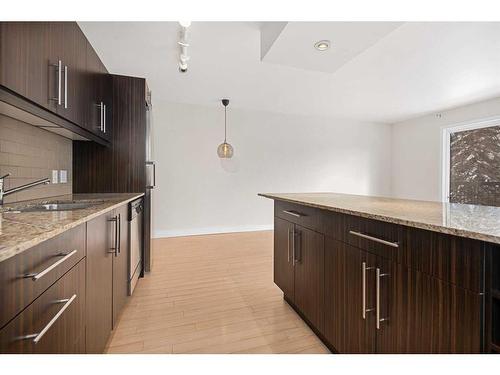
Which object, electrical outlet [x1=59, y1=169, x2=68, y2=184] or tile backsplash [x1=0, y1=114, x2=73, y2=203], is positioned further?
electrical outlet [x1=59, y1=169, x2=68, y2=184]

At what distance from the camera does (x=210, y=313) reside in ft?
6.64

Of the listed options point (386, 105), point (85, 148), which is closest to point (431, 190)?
point (386, 105)

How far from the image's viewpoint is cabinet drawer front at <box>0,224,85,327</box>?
25.5 inches

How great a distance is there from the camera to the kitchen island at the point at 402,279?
0.77 metres

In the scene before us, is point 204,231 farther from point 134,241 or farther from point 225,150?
point 134,241

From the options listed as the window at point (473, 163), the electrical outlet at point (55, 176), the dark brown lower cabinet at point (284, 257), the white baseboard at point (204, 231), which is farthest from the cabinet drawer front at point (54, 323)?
the window at point (473, 163)

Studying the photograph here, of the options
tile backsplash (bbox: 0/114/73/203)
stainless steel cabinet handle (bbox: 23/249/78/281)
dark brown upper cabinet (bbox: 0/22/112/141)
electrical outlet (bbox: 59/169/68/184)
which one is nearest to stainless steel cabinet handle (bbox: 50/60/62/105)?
dark brown upper cabinet (bbox: 0/22/112/141)

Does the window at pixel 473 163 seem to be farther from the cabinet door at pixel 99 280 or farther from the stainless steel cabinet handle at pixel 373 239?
the cabinet door at pixel 99 280

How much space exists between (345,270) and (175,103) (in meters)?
4.40

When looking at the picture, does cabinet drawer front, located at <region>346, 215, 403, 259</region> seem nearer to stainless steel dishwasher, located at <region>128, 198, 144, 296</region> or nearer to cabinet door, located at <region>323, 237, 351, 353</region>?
cabinet door, located at <region>323, 237, 351, 353</region>

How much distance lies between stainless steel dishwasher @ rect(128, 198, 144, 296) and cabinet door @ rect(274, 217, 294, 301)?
50.1 inches

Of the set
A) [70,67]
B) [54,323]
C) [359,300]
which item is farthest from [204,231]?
[54,323]

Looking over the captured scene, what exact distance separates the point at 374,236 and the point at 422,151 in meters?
6.10
